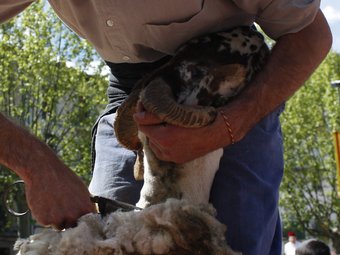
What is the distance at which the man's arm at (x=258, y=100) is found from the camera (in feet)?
7.68

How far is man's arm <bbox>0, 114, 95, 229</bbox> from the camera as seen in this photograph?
217 cm

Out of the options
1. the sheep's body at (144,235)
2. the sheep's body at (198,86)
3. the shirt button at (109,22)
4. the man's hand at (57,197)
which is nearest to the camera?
the sheep's body at (144,235)

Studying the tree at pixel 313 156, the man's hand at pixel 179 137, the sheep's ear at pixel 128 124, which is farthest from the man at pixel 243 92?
the tree at pixel 313 156

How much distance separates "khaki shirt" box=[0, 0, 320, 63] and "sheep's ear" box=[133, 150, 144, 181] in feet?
1.26

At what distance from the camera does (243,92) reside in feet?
8.19

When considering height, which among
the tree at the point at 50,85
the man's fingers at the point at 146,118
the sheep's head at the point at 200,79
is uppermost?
the sheep's head at the point at 200,79

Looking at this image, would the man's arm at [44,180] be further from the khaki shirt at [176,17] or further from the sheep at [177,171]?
the khaki shirt at [176,17]

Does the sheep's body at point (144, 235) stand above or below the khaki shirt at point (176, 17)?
below

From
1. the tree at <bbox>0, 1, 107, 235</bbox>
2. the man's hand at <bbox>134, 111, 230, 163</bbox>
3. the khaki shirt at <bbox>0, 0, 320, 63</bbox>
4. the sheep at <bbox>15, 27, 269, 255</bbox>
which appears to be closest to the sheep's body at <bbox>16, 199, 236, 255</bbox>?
the sheep at <bbox>15, 27, 269, 255</bbox>

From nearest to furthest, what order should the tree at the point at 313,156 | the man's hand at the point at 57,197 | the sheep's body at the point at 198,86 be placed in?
the man's hand at the point at 57,197, the sheep's body at the point at 198,86, the tree at the point at 313,156

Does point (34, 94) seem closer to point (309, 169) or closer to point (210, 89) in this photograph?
point (309, 169)

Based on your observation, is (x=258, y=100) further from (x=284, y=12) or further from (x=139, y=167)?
(x=139, y=167)

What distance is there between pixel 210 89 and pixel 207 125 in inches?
5.5

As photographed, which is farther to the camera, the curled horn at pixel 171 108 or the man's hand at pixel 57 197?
the curled horn at pixel 171 108
